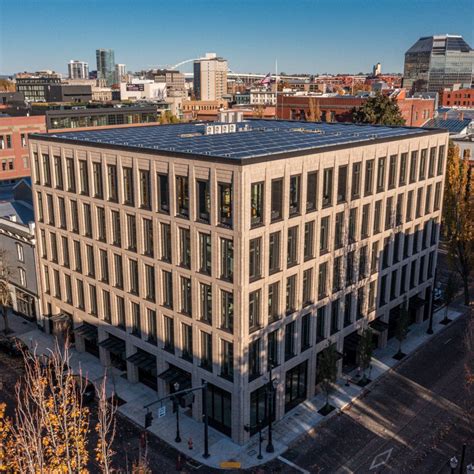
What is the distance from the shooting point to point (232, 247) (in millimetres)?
34438

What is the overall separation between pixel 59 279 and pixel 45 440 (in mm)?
31863

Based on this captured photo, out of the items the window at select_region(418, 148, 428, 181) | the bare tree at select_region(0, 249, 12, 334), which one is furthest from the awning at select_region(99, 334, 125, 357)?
the window at select_region(418, 148, 428, 181)

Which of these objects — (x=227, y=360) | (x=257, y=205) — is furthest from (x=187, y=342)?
(x=257, y=205)

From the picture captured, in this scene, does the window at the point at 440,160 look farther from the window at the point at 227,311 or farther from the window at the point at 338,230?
the window at the point at 227,311

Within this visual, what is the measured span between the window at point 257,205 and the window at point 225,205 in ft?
4.72

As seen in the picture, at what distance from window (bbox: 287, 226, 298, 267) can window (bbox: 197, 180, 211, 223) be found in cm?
610

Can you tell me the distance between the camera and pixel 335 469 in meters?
35.0

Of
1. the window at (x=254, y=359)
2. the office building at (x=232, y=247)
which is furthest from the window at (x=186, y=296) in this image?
the window at (x=254, y=359)

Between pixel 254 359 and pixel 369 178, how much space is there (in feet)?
58.8

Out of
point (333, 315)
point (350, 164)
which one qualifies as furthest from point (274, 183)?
point (333, 315)

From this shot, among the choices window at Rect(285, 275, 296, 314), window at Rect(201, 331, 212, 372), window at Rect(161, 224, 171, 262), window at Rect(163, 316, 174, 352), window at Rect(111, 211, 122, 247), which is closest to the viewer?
window at Rect(201, 331, 212, 372)

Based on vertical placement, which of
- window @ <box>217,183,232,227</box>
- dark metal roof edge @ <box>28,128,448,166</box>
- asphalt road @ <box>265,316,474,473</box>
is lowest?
asphalt road @ <box>265,316,474,473</box>

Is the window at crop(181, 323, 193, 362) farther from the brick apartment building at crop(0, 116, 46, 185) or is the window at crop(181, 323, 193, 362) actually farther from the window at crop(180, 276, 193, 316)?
the brick apartment building at crop(0, 116, 46, 185)

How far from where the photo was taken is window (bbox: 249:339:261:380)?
36.5 m
